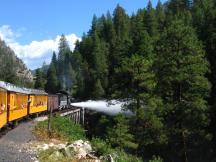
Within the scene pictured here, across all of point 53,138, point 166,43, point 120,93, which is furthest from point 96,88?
point 53,138

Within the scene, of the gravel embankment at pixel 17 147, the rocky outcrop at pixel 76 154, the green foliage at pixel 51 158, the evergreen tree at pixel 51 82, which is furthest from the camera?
the evergreen tree at pixel 51 82

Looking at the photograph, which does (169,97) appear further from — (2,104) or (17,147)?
(17,147)

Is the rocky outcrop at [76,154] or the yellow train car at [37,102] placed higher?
the yellow train car at [37,102]

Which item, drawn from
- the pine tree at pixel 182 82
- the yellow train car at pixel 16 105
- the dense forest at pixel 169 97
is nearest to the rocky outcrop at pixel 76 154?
the yellow train car at pixel 16 105

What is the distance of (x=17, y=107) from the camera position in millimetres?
35531

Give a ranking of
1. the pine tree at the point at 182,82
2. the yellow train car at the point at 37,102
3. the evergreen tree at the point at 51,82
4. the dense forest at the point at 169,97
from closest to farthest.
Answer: the pine tree at the point at 182,82, the dense forest at the point at 169,97, the yellow train car at the point at 37,102, the evergreen tree at the point at 51,82

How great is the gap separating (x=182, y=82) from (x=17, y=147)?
22.8 metres

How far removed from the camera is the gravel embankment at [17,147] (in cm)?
1883

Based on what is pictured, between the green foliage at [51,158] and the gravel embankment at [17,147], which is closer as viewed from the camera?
the green foliage at [51,158]

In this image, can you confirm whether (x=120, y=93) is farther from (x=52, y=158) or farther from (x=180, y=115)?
(x=52, y=158)

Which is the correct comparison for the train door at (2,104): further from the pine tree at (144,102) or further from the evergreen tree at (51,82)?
the evergreen tree at (51,82)

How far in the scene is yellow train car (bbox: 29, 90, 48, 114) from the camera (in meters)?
46.8

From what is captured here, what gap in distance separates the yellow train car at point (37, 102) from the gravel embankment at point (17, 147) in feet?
53.5

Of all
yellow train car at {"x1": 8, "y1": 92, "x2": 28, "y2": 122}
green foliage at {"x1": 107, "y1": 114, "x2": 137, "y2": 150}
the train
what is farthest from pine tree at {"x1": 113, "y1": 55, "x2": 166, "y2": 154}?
yellow train car at {"x1": 8, "y1": 92, "x2": 28, "y2": 122}
